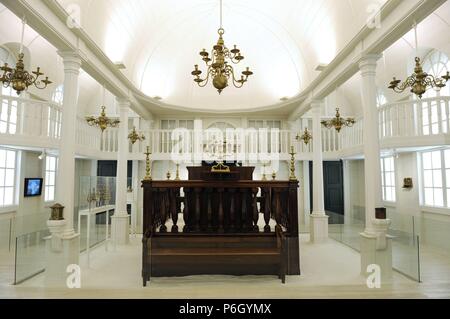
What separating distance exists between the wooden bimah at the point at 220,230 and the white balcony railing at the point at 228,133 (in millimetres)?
4166

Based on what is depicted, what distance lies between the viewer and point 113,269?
217 inches

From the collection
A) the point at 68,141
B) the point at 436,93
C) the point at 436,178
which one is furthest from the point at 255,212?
the point at 436,93

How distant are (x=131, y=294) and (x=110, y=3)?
6076 millimetres

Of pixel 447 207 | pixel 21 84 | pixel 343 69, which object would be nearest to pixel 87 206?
pixel 21 84

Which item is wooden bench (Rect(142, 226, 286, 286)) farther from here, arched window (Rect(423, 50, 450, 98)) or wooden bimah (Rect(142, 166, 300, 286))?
arched window (Rect(423, 50, 450, 98))

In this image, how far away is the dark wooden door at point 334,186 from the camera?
1224 centimetres

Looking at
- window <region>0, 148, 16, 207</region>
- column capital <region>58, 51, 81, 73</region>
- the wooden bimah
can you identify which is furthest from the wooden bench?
window <region>0, 148, 16, 207</region>

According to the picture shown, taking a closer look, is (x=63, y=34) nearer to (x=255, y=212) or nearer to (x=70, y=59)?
(x=70, y=59)

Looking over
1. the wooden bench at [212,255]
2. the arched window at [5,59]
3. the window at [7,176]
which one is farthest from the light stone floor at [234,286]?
the arched window at [5,59]

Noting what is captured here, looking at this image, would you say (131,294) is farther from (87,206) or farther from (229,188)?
(87,206)

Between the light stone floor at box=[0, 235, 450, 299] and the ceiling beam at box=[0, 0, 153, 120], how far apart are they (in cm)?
400

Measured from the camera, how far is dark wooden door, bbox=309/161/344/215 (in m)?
12.2

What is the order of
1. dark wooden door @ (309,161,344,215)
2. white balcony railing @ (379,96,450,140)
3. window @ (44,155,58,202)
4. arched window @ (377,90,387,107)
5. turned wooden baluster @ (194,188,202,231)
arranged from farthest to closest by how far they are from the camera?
dark wooden door @ (309,161,344,215), arched window @ (377,90,387,107), window @ (44,155,58,202), white balcony railing @ (379,96,450,140), turned wooden baluster @ (194,188,202,231)

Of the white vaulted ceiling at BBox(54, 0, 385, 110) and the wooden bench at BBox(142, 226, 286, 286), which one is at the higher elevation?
the white vaulted ceiling at BBox(54, 0, 385, 110)
